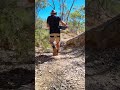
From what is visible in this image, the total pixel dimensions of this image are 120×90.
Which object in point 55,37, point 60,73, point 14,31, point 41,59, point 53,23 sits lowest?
point 60,73

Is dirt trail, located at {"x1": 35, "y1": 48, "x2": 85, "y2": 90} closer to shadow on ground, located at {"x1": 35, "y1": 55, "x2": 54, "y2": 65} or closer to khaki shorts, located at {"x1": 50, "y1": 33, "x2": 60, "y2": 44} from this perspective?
shadow on ground, located at {"x1": 35, "y1": 55, "x2": 54, "y2": 65}

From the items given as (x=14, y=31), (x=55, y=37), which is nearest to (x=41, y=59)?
(x=55, y=37)

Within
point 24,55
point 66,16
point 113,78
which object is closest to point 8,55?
point 24,55

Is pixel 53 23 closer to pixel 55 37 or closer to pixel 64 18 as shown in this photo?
pixel 55 37

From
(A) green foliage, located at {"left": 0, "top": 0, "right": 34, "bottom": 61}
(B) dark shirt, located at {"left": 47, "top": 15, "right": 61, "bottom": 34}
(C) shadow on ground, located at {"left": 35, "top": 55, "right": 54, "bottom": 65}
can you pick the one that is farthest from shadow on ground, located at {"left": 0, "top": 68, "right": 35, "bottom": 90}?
(A) green foliage, located at {"left": 0, "top": 0, "right": 34, "bottom": 61}

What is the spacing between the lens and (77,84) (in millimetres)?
8961

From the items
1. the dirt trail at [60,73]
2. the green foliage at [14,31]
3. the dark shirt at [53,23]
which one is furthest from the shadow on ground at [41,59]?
the dark shirt at [53,23]

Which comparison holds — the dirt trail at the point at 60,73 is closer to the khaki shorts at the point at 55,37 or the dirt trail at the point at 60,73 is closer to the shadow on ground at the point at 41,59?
the shadow on ground at the point at 41,59

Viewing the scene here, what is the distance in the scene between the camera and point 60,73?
380 inches

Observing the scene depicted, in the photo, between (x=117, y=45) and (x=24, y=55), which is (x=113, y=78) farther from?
(x=24, y=55)

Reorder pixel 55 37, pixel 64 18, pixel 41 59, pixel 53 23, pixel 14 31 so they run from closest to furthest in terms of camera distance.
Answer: pixel 53 23
pixel 55 37
pixel 41 59
pixel 14 31
pixel 64 18

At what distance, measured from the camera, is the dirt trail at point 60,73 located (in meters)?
8.86

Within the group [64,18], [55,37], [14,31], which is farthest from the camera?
[64,18]

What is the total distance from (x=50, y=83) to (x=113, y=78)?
2001 mm
